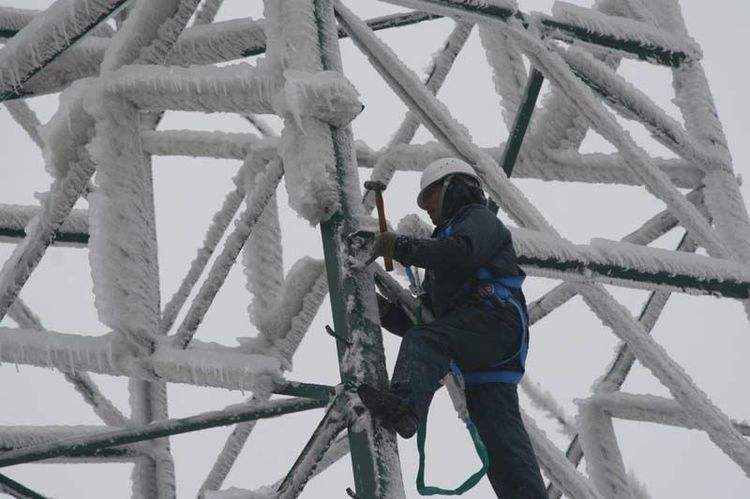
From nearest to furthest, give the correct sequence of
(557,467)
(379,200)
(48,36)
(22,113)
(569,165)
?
(379,200)
(48,36)
(557,467)
(569,165)
(22,113)

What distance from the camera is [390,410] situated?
179 inches

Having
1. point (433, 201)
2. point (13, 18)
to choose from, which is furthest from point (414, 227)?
point (13, 18)

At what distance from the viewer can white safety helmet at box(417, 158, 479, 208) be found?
591cm

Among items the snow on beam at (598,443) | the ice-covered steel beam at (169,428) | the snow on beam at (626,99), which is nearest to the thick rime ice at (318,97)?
the ice-covered steel beam at (169,428)

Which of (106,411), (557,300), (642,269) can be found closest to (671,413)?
(557,300)

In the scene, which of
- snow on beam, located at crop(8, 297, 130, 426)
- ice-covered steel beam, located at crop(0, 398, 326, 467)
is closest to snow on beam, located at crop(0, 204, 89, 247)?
snow on beam, located at crop(8, 297, 130, 426)

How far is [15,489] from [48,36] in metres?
3.29

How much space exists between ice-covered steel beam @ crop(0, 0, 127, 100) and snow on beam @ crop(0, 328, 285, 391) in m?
1.54

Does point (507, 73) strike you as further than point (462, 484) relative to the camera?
Yes

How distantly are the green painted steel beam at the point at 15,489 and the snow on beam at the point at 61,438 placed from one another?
232 mm

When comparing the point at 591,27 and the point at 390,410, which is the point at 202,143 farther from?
the point at 390,410

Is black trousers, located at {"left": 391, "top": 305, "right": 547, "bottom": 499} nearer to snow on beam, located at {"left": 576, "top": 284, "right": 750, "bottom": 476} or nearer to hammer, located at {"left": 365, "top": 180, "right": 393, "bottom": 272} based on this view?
hammer, located at {"left": 365, "top": 180, "right": 393, "bottom": 272}

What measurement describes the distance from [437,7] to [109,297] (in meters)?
2.73

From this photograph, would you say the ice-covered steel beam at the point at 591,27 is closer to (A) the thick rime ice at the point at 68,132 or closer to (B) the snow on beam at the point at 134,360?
(A) the thick rime ice at the point at 68,132
